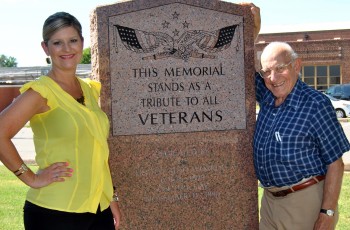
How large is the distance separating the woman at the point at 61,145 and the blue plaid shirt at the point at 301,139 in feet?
3.50

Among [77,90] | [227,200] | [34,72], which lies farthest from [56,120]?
[34,72]

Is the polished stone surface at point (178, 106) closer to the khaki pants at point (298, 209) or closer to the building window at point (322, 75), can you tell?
the khaki pants at point (298, 209)

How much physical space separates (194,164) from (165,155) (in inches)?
9.1

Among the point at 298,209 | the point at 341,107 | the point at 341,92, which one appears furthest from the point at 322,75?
the point at 298,209

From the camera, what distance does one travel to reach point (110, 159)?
400cm

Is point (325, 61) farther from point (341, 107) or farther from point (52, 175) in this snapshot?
point (52, 175)

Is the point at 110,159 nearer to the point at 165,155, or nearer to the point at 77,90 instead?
the point at 165,155

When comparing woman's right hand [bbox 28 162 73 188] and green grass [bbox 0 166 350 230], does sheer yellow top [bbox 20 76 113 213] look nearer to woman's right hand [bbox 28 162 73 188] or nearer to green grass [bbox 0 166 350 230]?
woman's right hand [bbox 28 162 73 188]

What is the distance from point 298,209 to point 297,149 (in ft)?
1.31

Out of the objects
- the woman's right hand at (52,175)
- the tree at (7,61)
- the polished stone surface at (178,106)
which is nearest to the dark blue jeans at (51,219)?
the woman's right hand at (52,175)

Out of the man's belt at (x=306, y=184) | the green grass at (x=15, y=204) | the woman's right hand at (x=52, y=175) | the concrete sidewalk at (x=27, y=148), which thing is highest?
the woman's right hand at (x=52, y=175)

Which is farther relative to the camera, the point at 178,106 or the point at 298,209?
the point at 178,106

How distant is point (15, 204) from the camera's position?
281 inches

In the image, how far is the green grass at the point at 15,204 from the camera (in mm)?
6141
